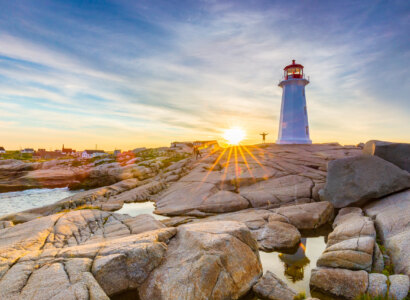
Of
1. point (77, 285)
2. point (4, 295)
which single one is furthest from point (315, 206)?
point (4, 295)

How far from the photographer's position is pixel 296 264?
10.4m

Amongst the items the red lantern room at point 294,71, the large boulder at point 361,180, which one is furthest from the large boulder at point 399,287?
the red lantern room at point 294,71

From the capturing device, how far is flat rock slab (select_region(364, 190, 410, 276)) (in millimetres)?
8273

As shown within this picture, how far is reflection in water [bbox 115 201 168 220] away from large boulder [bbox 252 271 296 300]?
11.5m

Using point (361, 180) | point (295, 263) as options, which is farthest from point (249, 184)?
point (295, 263)

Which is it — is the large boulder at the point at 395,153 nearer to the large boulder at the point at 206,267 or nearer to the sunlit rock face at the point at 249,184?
the sunlit rock face at the point at 249,184

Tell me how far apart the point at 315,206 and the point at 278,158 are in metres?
12.2

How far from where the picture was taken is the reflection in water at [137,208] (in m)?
19.4

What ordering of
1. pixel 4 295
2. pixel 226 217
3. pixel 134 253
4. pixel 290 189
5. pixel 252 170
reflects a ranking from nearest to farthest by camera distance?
pixel 4 295
pixel 134 253
pixel 226 217
pixel 290 189
pixel 252 170

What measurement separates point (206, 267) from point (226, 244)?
4.29ft

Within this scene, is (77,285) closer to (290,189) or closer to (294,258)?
(294,258)

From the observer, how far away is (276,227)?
12.8 m

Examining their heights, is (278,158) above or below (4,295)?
above

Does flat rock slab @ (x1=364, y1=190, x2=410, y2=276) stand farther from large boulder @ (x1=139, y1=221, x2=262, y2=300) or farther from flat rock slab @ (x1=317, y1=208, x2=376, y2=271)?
large boulder @ (x1=139, y1=221, x2=262, y2=300)
